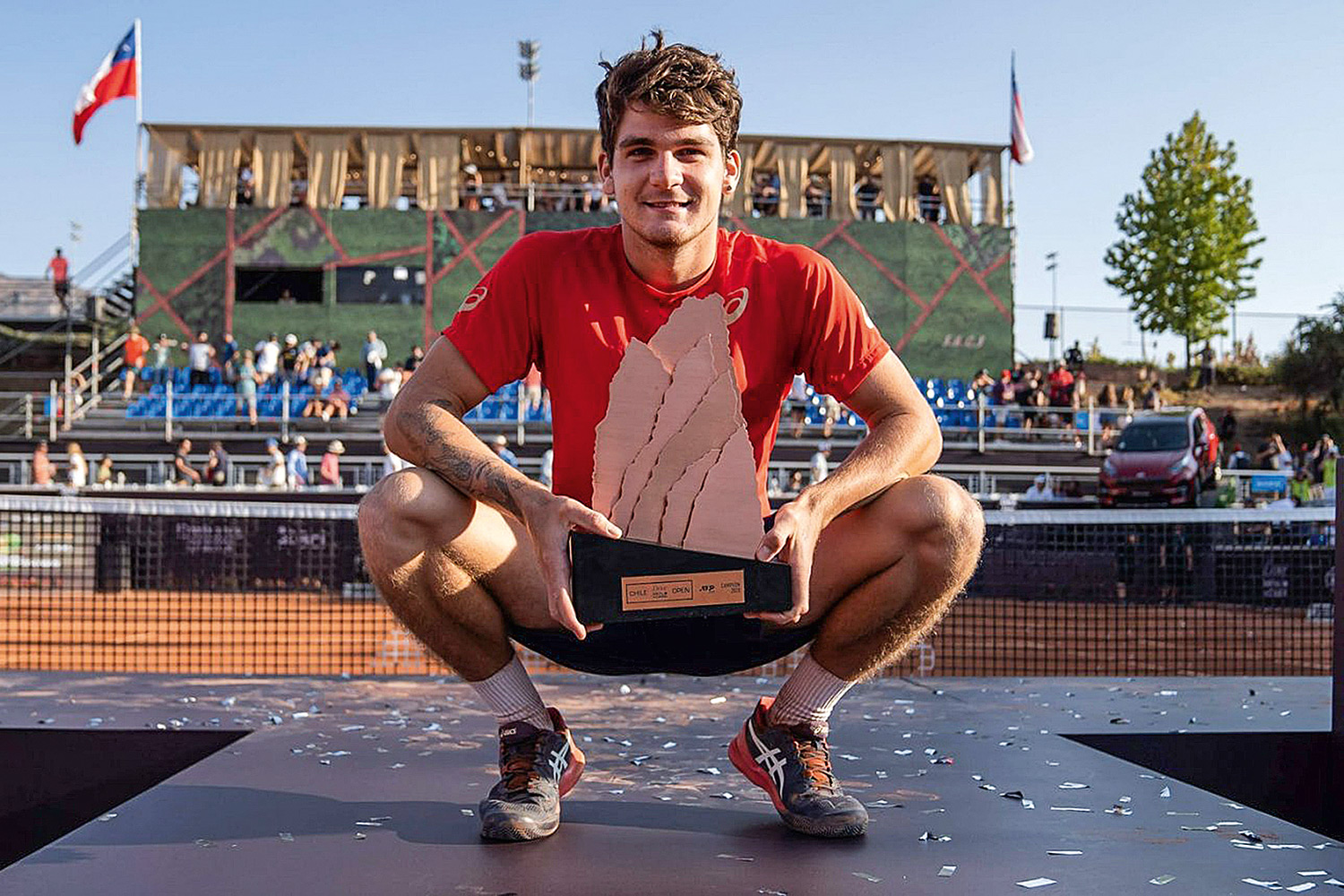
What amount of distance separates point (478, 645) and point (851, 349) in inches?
40.1

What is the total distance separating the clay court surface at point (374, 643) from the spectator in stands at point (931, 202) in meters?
14.5

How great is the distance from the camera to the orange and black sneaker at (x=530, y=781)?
243cm

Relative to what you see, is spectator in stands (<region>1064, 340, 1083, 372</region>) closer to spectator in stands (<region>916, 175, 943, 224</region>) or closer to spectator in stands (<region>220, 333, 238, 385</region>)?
spectator in stands (<region>916, 175, 943, 224</region>)

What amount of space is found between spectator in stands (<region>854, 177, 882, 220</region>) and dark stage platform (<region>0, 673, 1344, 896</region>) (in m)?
22.6

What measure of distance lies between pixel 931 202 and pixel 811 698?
2540 cm

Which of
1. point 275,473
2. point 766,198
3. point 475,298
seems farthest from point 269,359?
point 475,298

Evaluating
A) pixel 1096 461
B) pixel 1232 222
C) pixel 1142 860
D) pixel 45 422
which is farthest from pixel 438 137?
pixel 1142 860

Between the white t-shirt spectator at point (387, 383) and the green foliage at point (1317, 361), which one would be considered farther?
the green foliage at point (1317, 361)

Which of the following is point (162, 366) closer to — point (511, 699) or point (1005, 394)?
point (1005, 394)

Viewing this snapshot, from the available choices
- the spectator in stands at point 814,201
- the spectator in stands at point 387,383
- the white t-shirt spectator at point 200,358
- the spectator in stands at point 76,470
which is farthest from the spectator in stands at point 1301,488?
the white t-shirt spectator at point 200,358

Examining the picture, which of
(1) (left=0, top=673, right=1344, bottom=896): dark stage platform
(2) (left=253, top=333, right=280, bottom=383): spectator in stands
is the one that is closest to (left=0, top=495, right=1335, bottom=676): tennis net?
(1) (left=0, top=673, right=1344, bottom=896): dark stage platform

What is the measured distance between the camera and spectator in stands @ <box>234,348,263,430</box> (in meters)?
19.9

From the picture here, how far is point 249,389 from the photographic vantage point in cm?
2039

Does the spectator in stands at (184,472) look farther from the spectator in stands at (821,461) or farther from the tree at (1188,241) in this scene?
the tree at (1188,241)
